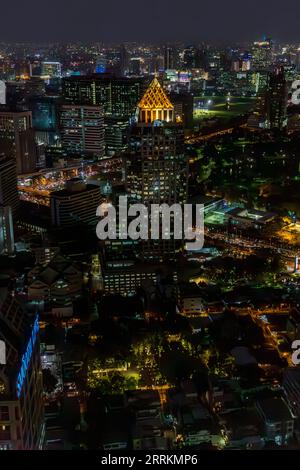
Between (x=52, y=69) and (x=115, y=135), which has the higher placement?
(x=52, y=69)

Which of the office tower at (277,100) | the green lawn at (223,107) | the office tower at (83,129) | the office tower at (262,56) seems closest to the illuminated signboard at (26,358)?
the office tower at (83,129)

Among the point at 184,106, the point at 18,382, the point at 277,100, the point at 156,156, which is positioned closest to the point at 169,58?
the point at 184,106

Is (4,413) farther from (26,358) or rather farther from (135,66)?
(135,66)

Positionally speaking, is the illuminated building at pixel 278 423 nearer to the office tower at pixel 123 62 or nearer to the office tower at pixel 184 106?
the office tower at pixel 184 106

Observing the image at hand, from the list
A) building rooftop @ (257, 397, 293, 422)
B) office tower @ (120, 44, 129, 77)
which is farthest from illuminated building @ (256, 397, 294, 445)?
office tower @ (120, 44, 129, 77)

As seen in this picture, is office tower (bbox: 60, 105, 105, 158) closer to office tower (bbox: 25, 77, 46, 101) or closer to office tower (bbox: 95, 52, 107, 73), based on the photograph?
office tower (bbox: 25, 77, 46, 101)

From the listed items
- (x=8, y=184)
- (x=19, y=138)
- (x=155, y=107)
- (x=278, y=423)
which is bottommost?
→ (x=278, y=423)

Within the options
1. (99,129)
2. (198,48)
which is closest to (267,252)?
(99,129)
